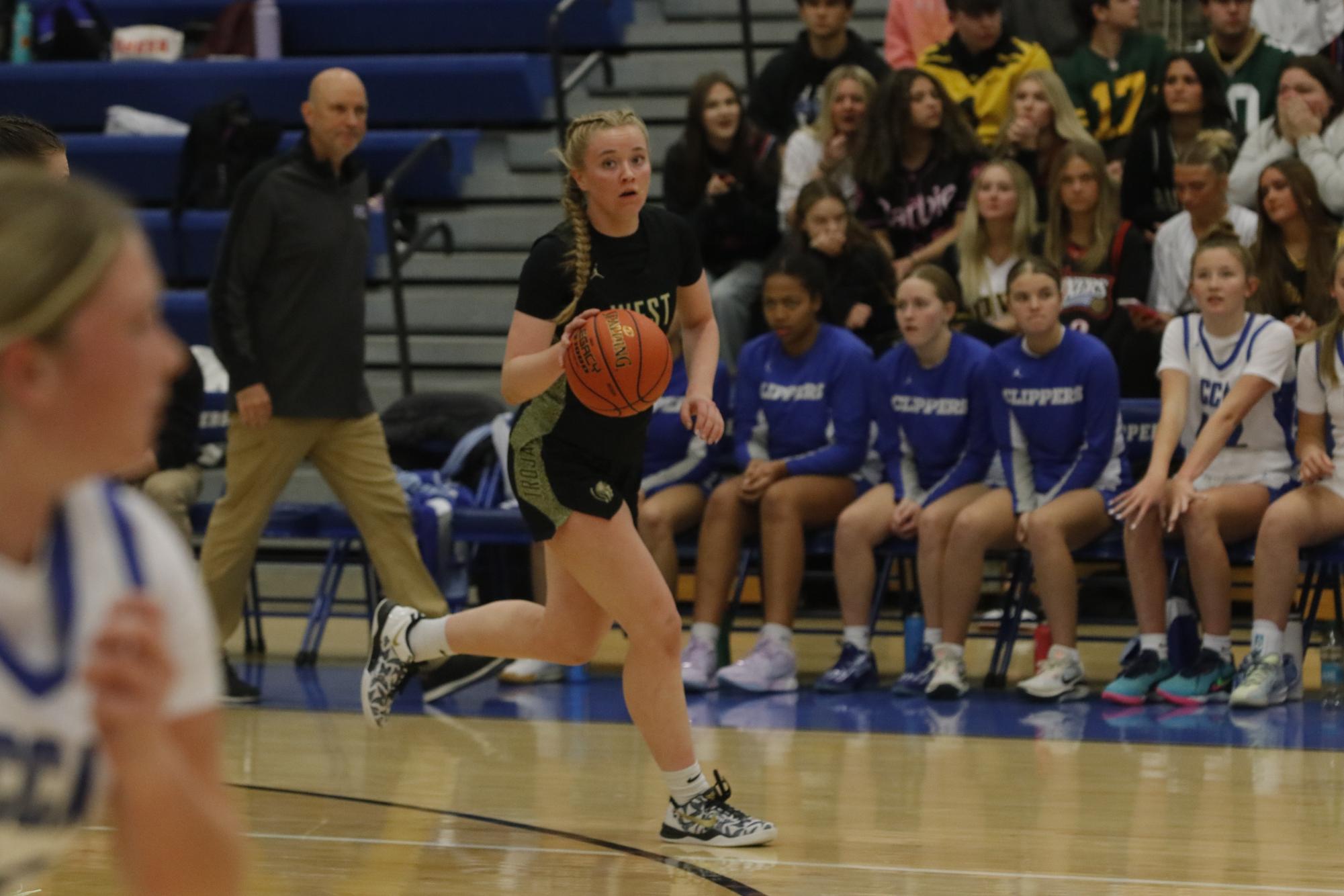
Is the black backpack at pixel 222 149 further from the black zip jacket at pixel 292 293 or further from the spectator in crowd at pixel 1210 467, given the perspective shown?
the spectator in crowd at pixel 1210 467

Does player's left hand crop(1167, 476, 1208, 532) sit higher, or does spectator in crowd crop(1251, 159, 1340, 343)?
spectator in crowd crop(1251, 159, 1340, 343)

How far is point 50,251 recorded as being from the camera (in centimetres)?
135

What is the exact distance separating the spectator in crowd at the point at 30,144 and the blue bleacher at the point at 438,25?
24.4ft

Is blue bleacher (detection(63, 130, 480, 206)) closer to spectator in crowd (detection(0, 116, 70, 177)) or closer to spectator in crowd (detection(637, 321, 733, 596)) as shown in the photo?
spectator in crowd (detection(637, 321, 733, 596))

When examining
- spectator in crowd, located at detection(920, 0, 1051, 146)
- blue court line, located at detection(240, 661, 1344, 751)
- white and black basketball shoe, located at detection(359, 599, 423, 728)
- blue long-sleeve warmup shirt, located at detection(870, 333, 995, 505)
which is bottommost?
blue court line, located at detection(240, 661, 1344, 751)

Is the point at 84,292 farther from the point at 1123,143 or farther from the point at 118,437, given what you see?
the point at 1123,143

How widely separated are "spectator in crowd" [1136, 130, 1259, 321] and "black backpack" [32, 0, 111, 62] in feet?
22.5

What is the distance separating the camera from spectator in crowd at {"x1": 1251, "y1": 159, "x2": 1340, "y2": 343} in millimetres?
6789

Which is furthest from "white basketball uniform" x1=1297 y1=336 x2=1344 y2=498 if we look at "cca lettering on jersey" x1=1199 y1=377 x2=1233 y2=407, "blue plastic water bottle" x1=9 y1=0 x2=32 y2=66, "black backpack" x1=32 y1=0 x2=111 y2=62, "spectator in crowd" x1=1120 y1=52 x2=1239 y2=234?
"blue plastic water bottle" x1=9 y1=0 x2=32 y2=66

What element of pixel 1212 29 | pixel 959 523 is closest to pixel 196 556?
pixel 959 523

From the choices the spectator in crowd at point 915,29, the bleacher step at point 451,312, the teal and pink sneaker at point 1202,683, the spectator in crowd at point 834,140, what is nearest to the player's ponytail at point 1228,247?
the teal and pink sneaker at point 1202,683

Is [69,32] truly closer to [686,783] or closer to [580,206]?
[580,206]

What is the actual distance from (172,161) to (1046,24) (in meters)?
4.91

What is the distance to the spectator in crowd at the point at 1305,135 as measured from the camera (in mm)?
7238
